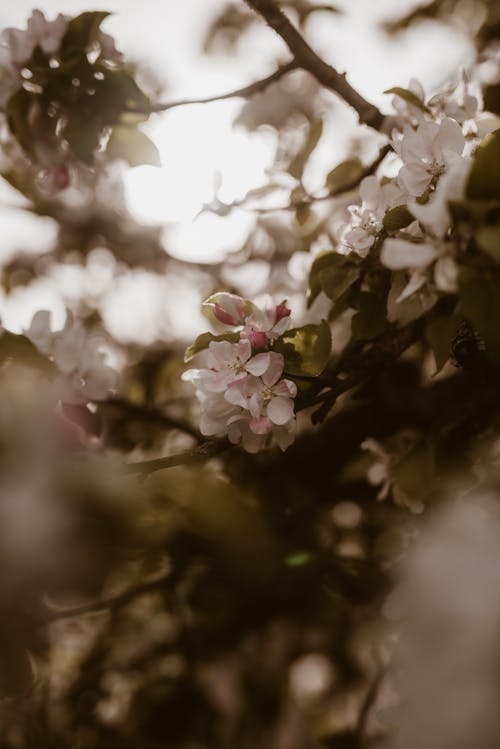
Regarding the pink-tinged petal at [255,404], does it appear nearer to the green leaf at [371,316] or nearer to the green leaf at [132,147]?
the green leaf at [371,316]

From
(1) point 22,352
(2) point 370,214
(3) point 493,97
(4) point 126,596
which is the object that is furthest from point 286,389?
(4) point 126,596

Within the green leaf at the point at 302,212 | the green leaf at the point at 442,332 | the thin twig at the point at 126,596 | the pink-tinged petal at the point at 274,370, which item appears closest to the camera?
the green leaf at the point at 442,332

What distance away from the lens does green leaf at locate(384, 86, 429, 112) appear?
3.00 ft

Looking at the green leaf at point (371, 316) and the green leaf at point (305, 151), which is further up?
the green leaf at point (305, 151)

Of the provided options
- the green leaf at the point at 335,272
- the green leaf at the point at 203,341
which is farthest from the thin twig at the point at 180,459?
the green leaf at the point at 335,272

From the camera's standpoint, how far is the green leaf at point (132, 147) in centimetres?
112

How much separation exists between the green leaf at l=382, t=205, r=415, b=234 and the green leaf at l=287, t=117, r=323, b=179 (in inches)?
17.1

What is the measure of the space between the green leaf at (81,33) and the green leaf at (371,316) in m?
0.62

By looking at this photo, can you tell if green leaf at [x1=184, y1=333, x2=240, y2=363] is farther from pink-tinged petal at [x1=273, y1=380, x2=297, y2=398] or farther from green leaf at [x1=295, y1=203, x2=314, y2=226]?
green leaf at [x1=295, y1=203, x2=314, y2=226]

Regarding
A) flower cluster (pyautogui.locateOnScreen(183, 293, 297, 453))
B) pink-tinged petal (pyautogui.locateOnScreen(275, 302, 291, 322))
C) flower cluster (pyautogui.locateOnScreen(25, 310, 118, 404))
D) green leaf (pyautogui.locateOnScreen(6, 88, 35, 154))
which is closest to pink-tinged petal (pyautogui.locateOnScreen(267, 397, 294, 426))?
flower cluster (pyautogui.locateOnScreen(183, 293, 297, 453))

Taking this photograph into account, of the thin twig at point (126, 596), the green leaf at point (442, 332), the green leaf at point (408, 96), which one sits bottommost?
the thin twig at point (126, 596)

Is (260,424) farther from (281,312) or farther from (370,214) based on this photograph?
(370,214)

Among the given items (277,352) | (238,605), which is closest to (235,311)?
(277,352)

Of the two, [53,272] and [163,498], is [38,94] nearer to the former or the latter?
[163,498]
